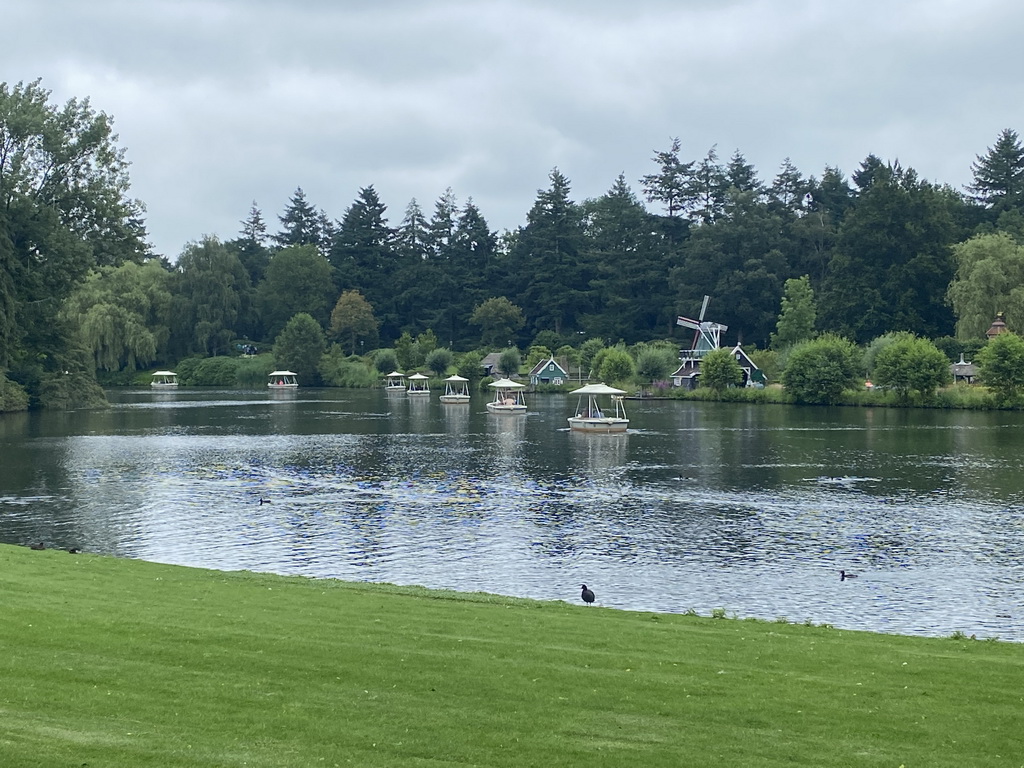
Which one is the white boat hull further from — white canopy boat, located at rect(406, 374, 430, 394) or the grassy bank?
white canopy boat, located at rect(406, 374, 430, 394)

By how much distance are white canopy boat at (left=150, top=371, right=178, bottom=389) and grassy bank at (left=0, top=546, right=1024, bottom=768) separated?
125 metres

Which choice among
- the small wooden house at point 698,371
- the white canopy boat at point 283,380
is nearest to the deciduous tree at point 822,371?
the small wooden house at point 698,371

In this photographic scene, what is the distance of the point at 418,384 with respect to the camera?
135 m

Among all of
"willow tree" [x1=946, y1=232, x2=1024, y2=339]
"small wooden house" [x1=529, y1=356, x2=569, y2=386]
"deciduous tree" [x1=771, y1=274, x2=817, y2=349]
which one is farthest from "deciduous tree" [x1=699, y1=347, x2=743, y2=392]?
"small wooden house" [x1=529, y1=356, x2=569, y2=386]

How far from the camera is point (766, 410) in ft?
292

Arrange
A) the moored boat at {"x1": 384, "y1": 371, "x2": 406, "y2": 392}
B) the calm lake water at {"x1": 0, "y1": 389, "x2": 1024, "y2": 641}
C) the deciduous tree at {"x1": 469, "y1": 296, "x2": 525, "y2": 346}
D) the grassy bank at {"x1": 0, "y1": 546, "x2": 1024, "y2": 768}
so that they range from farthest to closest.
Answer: the deciduous tree at {"x1": 469, "y1": 296, "x2": 525, "y2": 346}, the moored boat at {"x1": 384, "y1": 371, "x2": 406, "y2": 392}, the calm lake water at {"x1": 0, "y1": 389, "x2": 1024, "y2": 641}, the grassy bank at {"x1": 0, "y1": 546, "x2": 1024, "y2": 768}

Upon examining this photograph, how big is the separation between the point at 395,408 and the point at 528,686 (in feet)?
284

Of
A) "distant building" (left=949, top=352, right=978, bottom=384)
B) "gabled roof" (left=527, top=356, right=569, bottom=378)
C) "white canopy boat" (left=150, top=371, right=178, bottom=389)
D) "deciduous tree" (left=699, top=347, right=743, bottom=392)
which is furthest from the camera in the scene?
"white canopy boat" (left=150, top=371, right=178, bottom=389)

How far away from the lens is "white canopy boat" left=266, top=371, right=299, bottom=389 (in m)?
137

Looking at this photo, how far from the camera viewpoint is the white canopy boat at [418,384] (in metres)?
124

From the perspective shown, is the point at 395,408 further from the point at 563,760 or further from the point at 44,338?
the point at 563,760

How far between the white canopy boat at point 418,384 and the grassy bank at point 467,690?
108 meters

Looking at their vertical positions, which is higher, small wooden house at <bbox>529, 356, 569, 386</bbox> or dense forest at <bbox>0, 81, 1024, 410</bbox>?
dense forest at <bbox>0, 81, 1024, 410</bbox>

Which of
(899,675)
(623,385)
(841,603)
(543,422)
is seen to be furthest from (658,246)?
(899,675)
